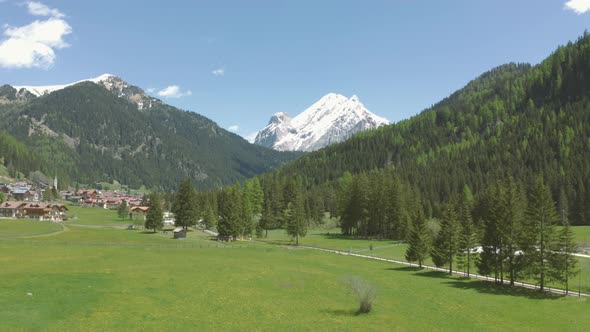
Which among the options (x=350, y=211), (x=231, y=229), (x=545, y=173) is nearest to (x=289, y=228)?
(x=231, y=229)

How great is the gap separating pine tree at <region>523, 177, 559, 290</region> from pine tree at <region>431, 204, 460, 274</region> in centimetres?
1177

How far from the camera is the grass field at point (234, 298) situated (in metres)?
35.7

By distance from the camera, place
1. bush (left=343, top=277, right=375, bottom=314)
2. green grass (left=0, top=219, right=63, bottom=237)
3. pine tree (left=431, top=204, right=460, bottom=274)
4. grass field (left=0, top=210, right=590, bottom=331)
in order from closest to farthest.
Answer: grass field (left=0, top=210, right=590, bottom=331) < bush (left=343, top=277, right=375, bottom=314) < pine tree (left=431, top=204, right=460, bottom=274) < green grass (left=0, top=219, right=63, bottom=237)

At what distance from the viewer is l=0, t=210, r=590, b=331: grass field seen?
35656 mm

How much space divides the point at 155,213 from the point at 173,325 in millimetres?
87962

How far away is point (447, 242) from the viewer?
6800 centimetres

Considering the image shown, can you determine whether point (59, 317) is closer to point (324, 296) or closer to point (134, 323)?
point (134, 323)

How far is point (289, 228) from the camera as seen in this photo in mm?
107938

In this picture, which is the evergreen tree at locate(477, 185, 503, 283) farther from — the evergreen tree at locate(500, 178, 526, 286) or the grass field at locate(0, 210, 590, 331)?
the grass field at locate(0, 210, 590, 331)

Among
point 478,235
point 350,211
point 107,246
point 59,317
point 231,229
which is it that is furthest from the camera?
point 350,211

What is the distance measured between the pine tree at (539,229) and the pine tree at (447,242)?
1177 cm

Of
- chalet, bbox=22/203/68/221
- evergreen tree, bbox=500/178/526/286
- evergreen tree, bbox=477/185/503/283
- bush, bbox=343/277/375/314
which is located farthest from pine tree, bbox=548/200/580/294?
chalet, bbox=22/203/68/221

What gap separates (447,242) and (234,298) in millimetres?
38565

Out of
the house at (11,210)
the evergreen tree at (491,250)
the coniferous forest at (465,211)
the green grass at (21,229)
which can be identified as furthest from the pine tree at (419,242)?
the house at (11,210)
